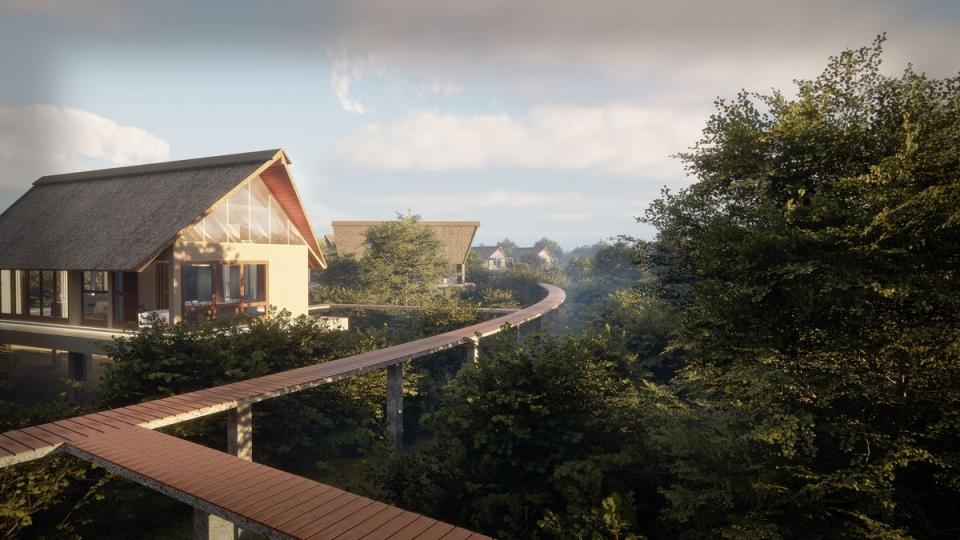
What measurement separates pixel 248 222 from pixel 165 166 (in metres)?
4.71

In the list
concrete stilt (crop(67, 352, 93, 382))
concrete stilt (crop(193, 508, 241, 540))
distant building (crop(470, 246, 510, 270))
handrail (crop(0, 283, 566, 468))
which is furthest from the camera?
distant building (crop(470, 246, 510, 270))

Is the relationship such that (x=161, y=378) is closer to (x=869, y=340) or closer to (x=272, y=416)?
(x=272, y=416)

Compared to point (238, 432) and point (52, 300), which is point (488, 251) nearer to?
point (52, 300)

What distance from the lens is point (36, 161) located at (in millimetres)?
11938

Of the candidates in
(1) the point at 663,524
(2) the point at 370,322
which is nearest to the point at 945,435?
(1) the point at 663,524

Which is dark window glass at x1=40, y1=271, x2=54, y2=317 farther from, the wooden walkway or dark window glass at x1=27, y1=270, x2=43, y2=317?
the wooden walkway

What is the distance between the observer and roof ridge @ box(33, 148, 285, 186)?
17.3 meters

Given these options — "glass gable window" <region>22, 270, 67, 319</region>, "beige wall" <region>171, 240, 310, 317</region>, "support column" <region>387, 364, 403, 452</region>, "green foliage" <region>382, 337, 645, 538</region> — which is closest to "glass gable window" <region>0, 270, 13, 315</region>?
"glass gable window" <region>22, 270, 67, 319</region>

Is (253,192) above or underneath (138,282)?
above

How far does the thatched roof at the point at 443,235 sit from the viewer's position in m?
46.9

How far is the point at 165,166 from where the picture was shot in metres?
18.9

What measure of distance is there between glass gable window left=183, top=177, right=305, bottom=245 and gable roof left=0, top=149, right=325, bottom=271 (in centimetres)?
46

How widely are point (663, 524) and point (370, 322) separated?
20422mm

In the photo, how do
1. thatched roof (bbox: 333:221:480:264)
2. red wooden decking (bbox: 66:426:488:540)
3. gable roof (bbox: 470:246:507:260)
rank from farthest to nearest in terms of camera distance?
gable roof (bbox: 470:246:507:260)
thatched roof (bbox: 333:221:480:264)
red wooden decking (bbox: 66:426:488:540)
